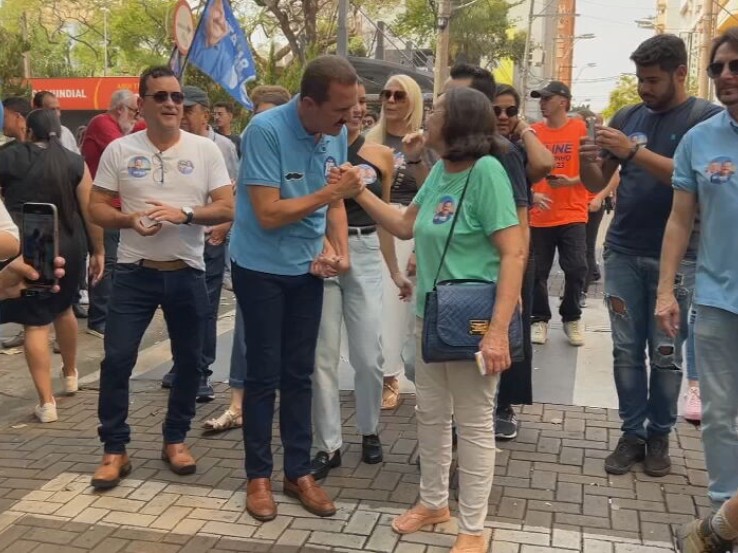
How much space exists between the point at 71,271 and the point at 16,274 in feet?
8.34

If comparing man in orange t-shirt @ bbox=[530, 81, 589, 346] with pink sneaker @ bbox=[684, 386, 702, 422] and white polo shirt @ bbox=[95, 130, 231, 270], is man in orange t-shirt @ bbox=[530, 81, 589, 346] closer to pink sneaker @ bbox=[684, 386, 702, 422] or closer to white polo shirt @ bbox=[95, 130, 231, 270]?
pink sneaker @ bbox=[684, 386, 702, 422]

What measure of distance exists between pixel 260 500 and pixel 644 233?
219 cm

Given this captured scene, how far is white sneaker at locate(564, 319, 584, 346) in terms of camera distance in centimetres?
670

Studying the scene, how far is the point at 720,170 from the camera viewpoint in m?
3.13

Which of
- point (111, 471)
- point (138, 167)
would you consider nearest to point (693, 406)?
point (111, 471)

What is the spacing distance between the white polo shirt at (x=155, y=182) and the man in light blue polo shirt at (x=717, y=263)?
2.19 metres

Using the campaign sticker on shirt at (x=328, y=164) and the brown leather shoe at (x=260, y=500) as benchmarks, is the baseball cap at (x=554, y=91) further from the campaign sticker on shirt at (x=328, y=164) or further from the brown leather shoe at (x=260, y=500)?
the brown leather shoe at (x=260, y=500)

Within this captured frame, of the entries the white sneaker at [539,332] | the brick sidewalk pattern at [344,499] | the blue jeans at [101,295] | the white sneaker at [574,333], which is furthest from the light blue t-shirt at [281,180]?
the blue jeans at [101,295]

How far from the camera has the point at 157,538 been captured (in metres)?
3.48

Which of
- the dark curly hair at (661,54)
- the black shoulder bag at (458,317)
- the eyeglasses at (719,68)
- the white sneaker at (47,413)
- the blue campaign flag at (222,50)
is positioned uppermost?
the blue campaign flag at (222,50)

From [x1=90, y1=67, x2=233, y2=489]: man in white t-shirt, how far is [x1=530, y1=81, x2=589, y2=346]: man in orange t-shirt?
320 centimetres

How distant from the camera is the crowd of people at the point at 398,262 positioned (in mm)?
3188

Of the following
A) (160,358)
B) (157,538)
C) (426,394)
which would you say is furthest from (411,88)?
(160,358)

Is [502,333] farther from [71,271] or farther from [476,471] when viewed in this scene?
[71,271]
